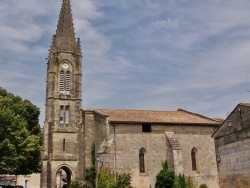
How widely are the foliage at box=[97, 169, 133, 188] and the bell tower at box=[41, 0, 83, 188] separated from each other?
10.8 metres

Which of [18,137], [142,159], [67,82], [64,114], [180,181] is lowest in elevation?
[180,181]

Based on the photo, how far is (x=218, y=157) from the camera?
91.8ft

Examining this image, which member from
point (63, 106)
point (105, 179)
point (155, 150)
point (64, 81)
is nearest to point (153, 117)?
point (155, 150)

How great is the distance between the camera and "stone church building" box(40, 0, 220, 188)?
33.9 meters

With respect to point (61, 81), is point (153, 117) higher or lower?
lower

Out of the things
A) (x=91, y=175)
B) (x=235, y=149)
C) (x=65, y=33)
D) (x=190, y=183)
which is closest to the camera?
(x=235, y=149)

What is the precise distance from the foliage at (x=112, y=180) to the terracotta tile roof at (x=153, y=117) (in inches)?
217

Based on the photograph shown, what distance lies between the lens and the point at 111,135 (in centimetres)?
3384

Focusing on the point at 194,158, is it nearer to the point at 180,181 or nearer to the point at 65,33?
the point at 180,181

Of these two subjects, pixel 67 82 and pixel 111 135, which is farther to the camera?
pixel 67 82

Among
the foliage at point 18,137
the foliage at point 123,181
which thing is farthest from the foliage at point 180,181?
the foliage at point 18,137

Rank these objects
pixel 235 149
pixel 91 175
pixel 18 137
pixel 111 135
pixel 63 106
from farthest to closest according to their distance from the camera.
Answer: pixel 63 106 → pixel 91 175 → pixel 111 135 → pixel 18 137 → pixel 235 149

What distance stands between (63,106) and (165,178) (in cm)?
1853

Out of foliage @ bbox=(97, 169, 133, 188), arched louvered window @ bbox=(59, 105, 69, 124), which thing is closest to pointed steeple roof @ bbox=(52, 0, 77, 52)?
arched louvered window @ bbox=(59, 105, 69, 124)
